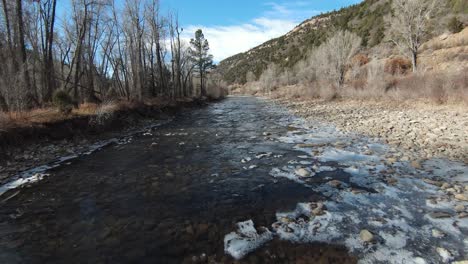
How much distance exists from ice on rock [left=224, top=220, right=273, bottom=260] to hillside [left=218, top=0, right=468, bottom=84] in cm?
2826

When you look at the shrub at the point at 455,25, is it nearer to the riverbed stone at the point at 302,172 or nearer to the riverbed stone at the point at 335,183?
the riverbed stone at the point at 302,172

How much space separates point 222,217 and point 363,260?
2.36 m

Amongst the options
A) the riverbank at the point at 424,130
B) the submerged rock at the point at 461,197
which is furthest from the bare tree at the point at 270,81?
the submerged rock at the point at 461,197

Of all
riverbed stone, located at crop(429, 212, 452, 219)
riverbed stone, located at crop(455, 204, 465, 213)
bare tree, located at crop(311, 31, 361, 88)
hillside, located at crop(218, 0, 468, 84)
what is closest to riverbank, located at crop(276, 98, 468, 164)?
riverbed stone, located at crop(455, 204, 465, 213)

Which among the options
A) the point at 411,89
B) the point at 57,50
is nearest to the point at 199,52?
the point at 57,50

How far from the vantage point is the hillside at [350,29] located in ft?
127

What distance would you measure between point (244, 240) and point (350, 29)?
242ft

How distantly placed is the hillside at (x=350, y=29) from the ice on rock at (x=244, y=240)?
1112 inches

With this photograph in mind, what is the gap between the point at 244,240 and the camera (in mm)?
4219

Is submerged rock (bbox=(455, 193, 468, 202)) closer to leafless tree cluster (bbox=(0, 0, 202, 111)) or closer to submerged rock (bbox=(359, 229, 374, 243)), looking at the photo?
submerged rock (bbox=(359, 229, 374, 243))

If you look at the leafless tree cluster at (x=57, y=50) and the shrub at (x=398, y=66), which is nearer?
the leafless tree cluster at (x=57, y=50)

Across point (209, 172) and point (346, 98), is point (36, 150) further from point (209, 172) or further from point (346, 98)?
point (346, 98)

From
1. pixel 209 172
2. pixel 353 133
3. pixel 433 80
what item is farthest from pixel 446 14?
pixel 209 172

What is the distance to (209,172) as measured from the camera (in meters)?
7.54
